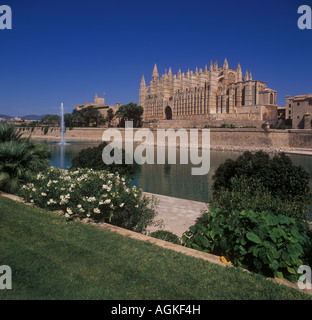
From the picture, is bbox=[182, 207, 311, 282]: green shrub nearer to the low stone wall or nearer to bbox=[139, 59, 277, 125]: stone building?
the low stone wall

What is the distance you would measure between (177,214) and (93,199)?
3277mm

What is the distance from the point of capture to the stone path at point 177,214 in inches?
263

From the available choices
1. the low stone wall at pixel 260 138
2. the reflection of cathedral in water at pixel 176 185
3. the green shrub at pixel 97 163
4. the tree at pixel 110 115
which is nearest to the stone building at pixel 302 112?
the low stone wall at pixel 260 138

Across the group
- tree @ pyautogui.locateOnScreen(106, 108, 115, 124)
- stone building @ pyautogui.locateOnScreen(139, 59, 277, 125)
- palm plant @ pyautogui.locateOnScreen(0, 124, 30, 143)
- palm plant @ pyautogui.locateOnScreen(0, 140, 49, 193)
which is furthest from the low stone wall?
tree @ pyautogui.locateOnScreen(106, 108, 115, 124)

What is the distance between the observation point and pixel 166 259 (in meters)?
3.73

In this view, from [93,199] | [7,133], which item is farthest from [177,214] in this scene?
[7,133]

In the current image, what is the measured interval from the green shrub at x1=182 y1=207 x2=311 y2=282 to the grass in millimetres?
322

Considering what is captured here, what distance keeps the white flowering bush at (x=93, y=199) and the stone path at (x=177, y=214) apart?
62cm

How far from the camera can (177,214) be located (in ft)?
26.1

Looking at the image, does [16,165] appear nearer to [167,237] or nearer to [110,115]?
[167,237]

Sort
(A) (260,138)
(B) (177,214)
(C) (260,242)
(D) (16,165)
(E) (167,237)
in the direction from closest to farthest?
(C) (260,242), (E) (167,237), (D) (16,165), (B) (177,214), (A) (260,138)

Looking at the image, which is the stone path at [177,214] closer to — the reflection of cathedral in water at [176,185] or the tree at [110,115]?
the reflection of cathedral in water at [176,185]
